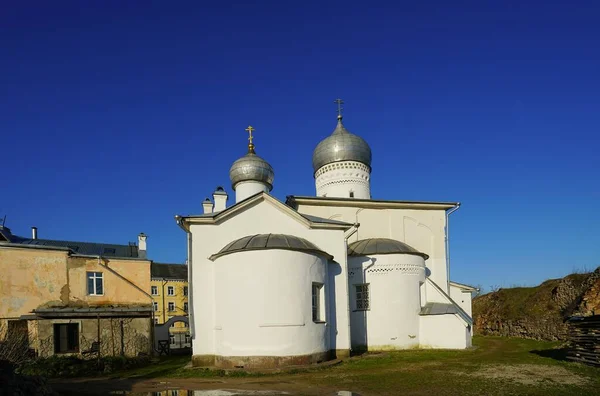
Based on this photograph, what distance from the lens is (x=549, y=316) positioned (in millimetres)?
23609

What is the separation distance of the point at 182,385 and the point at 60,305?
10.9 metres

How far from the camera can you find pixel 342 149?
80.3ft

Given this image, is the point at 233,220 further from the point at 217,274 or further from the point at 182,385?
the point at 182,385

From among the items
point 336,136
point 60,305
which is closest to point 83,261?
point 60,305

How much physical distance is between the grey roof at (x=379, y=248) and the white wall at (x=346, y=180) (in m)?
4.80

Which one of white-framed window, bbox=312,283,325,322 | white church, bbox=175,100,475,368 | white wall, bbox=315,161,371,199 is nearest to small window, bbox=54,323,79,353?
white church, bbox=175,100,475,368

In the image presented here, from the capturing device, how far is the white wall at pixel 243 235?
15.8 m

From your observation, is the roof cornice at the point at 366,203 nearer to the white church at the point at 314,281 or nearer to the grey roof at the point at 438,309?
the white church at the point at 314,281

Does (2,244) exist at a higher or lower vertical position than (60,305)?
higher

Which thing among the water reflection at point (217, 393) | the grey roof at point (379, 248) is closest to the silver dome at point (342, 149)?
the grey roof at point (379, 248)

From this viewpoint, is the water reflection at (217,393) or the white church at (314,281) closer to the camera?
the water reflection at (217,393)

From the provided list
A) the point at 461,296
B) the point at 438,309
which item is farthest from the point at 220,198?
the point at 461,296

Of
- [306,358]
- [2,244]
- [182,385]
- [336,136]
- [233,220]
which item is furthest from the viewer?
[336,136]

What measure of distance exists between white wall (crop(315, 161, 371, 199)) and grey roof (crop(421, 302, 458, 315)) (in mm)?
7303
